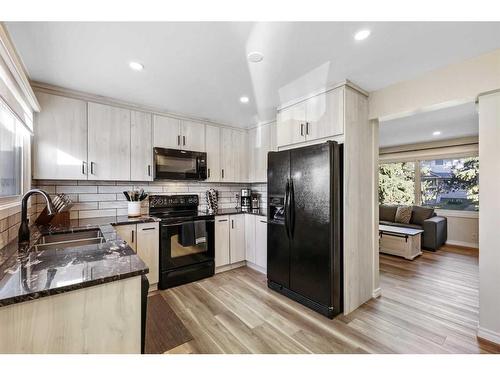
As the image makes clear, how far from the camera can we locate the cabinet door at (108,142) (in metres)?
2.65

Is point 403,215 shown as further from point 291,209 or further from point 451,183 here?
point 291,209

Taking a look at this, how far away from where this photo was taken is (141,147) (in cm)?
297

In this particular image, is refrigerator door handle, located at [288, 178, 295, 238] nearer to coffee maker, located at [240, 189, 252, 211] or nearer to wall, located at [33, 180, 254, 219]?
coffee maker, located at [240, 189, 252, 211]

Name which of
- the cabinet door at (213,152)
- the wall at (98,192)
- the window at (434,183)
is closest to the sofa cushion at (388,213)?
the window at (434,183)

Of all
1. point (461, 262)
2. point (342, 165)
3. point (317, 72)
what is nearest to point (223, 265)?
point (342, 165)

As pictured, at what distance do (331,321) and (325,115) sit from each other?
2032mm

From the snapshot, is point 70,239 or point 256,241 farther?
point 256,241

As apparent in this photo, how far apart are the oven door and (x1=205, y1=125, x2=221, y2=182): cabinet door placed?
78cm

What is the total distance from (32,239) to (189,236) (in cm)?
156

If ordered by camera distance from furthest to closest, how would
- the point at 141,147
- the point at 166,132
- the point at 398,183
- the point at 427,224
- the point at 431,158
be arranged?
1. the point at 398,183
2. the point at 431,158
3. the point at 427,224
4. the point at 166,132
5. the point at 141,147

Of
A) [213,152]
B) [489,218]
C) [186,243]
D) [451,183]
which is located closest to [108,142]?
[213,152]

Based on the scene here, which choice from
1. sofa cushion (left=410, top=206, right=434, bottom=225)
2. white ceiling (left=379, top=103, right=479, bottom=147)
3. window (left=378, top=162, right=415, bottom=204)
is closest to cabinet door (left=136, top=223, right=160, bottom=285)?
white ceiling (left=379, top=103, right=479, bottom=147)

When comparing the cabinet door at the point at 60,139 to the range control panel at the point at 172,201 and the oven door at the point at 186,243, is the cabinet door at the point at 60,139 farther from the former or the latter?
the oven door at the point at 186,243

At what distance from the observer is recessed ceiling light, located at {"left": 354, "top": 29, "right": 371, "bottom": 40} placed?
1.52 m
